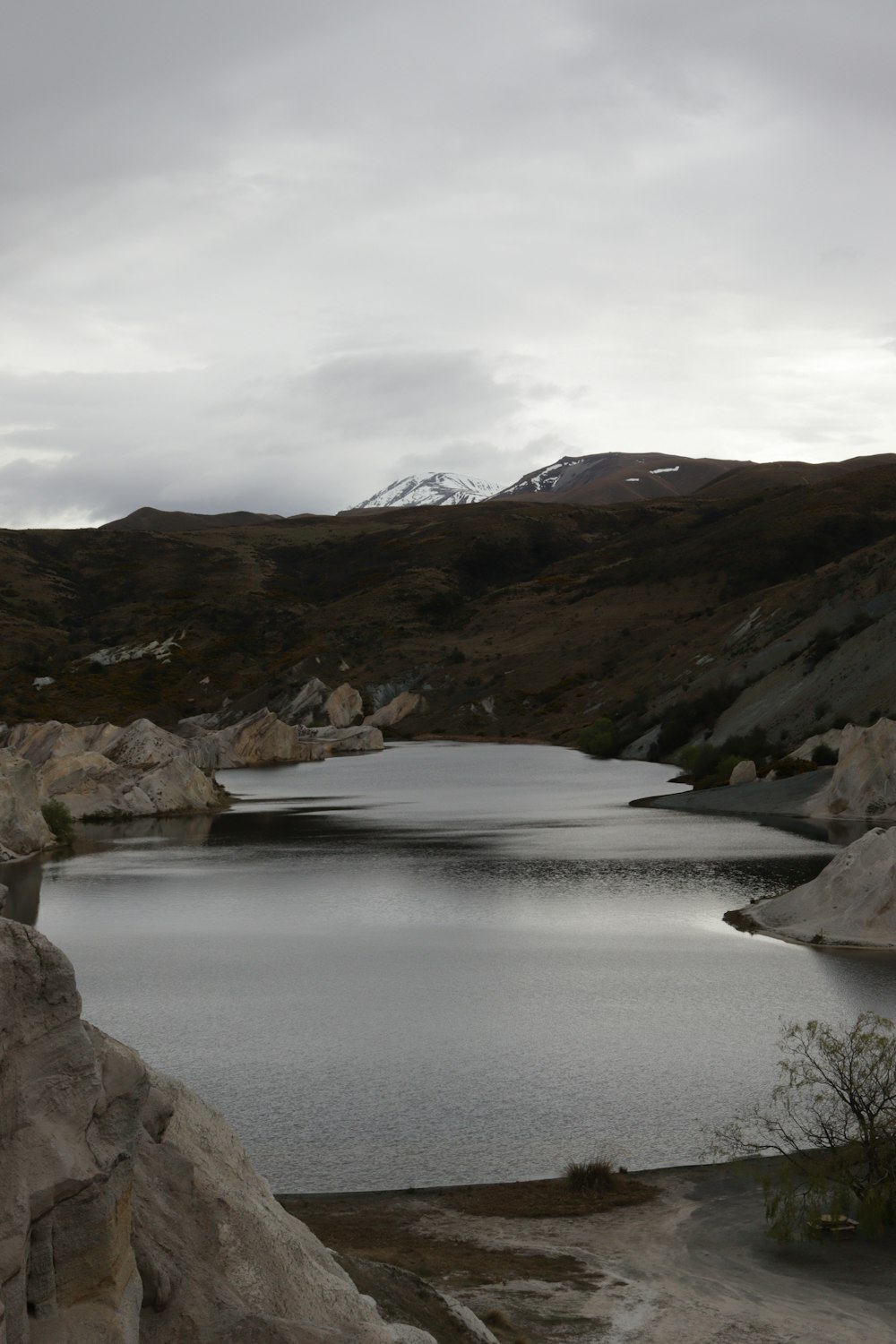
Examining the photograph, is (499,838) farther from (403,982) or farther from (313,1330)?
(313,1330)

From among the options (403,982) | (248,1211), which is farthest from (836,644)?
(248,1211)

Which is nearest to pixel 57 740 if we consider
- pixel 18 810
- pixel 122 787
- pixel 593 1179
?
pixel 122 787

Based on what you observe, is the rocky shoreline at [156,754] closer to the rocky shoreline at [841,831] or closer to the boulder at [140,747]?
the boulder at [140,747]

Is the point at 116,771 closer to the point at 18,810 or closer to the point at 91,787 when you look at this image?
the point at 91,787

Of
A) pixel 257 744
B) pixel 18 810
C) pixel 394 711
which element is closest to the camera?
pixel 18 810

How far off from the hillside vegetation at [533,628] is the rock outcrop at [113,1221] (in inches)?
2404

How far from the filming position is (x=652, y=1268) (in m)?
13.6

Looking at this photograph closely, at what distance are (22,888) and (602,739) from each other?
58.0m

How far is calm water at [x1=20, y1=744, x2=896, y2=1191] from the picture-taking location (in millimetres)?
18531

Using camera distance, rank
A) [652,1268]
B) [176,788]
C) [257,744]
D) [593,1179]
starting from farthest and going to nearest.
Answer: [257,744]
[176,788]
[593,1179]
[652,1268]

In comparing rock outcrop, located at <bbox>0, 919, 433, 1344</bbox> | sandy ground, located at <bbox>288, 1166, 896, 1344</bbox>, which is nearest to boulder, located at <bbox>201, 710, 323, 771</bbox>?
sandy ground, located at <bbox>288, 1166, 896, 1344</bbox>

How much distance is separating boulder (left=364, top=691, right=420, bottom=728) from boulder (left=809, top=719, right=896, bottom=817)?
81644mm

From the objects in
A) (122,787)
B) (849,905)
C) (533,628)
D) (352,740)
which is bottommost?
(849,905)

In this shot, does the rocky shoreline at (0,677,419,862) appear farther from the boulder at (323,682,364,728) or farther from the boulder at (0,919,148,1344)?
the boulder at (0,919,148,1344)
